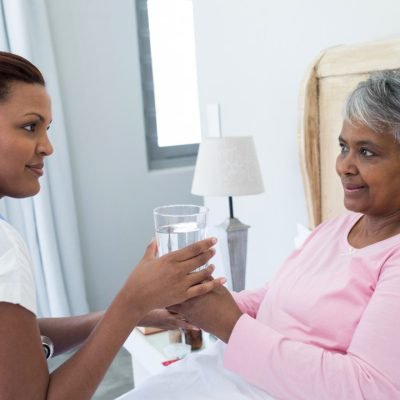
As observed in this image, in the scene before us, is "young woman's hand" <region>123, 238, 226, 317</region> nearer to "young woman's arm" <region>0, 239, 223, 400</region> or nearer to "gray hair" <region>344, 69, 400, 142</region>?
"young woman's arm" <region>0, 239, 223, 400</region>

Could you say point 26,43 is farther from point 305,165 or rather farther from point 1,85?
point 1,85

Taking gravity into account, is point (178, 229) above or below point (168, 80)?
below

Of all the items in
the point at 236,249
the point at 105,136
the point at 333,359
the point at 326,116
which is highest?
the point at 326,116

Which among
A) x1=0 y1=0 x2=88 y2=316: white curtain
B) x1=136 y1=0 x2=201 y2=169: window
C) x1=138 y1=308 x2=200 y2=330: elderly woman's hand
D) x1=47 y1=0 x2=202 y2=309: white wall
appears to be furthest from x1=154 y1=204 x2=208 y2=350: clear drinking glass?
x1=136 y1=0 x2=201 y2=169: window

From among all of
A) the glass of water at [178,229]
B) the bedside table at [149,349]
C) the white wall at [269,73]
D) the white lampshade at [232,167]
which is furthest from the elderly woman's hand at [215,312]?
the white wall at [269,73]

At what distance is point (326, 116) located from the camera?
5.34ft

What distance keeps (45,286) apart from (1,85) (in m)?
2.10

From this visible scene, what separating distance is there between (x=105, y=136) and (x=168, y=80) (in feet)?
2.09

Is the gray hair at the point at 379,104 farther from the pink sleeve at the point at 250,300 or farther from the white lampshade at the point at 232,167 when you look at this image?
the white lampshade at the point at 232,167

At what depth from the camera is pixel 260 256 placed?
2.23 metres

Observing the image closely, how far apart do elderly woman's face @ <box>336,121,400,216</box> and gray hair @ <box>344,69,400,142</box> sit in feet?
0.06

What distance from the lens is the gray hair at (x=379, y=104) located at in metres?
1.05

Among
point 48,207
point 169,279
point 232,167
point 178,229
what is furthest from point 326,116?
point 48,207

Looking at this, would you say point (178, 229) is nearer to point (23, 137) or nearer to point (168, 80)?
point (23, 137)
